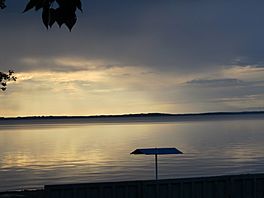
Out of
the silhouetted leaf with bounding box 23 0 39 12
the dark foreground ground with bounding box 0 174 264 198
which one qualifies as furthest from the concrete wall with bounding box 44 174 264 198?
the silhouetted leaf with bounding box 23 0 39 12

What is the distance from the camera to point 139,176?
48.1 m

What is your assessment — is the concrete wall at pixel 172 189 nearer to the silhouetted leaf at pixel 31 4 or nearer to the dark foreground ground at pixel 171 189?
the dark foreground ground at pixel 171 189

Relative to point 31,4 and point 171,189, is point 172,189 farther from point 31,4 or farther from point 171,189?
point 31,4

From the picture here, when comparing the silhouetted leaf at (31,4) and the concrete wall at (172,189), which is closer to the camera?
the silhouetted leaf at (31,4)

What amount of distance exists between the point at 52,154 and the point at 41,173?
916 inches

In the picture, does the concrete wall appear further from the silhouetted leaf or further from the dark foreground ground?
the silhouetted leaf

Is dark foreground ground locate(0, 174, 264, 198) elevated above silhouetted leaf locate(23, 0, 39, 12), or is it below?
below

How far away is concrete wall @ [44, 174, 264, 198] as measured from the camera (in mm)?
13477

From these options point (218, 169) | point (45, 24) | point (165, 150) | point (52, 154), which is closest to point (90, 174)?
point (218, 169)

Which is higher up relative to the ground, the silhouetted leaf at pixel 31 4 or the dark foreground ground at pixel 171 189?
the silhouetted leaf at pixel 31 4

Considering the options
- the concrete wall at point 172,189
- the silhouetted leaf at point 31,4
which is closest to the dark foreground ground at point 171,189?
the concrete wall at point 172,189

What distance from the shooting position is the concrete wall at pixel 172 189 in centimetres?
1348

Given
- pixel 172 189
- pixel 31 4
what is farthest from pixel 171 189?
pixel 31 4

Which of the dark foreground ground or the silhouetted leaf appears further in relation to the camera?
the dark foreground ground
